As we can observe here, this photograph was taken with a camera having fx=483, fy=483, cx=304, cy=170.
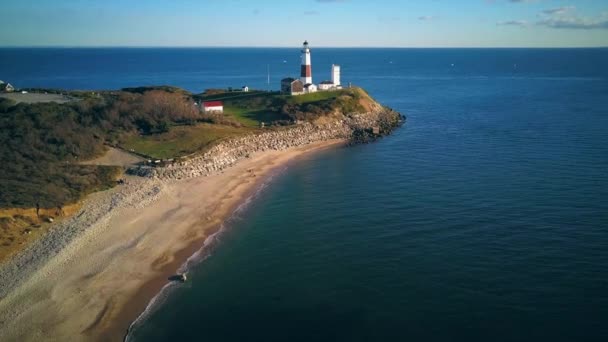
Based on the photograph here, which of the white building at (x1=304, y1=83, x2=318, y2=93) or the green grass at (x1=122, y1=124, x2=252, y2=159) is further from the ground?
the white building at (x1=304, y1=83, x2=318, y2=93)

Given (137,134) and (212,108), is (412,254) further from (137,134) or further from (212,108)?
(212,108)

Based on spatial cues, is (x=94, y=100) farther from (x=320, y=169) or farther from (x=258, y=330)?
(x=258, y=330)

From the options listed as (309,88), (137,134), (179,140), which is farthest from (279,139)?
(309,88)

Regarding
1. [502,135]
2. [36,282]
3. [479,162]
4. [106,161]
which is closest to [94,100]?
[106,161]

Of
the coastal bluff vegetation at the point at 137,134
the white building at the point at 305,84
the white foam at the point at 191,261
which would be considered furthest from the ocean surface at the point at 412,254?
the white building at the point at 305,84

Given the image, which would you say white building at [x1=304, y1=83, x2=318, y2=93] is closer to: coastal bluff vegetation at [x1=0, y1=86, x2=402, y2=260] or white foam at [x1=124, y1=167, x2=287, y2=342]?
coastal bluff vegetation at [x1=0, y1=86, x2=402, y2=260]

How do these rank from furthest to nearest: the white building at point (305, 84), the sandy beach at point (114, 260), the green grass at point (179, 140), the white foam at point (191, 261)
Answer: the white building at point (305, 84), the green grass at point (179, 140), the white foam at point (191, 261), the sandy beach at point (114, 260)

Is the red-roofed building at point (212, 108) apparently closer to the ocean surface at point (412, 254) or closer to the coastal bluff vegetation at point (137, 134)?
the coastal bluff vegetation at point (137, 134)

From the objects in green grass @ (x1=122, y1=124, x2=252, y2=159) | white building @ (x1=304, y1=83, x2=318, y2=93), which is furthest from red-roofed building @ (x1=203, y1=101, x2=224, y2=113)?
white building @ (x1=304, y1=83, x2=318, y2=93)
